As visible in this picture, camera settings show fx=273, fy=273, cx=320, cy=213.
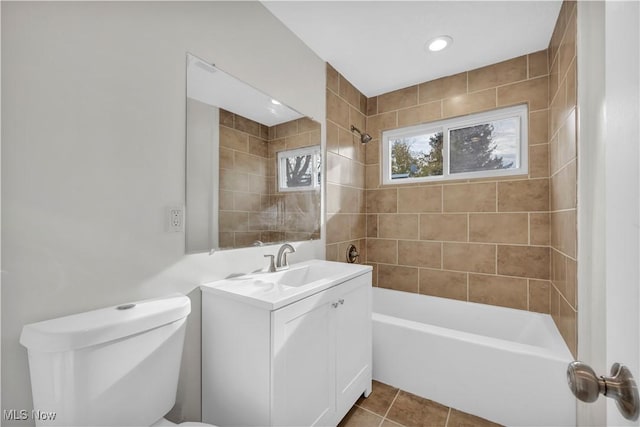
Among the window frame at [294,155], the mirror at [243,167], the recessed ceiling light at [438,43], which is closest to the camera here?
the mirror at [243,167]

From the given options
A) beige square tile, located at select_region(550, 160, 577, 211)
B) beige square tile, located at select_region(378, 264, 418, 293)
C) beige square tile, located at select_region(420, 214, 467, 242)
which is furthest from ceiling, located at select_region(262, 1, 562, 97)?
beige square tile, located at select_region(378, 264, 418, 293)

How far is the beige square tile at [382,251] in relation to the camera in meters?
2.84

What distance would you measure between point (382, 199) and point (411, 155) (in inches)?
21.3

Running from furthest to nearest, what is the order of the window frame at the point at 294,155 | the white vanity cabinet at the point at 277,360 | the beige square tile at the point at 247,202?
the window frame at the point at 294,155 < the beige square tile at the point at 247,202 < the white vanity cabinet at the point at 277,360

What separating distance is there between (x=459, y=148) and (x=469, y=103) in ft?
1.31

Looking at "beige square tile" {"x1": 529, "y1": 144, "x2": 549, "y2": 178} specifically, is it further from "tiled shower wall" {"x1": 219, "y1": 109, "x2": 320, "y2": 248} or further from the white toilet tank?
the white toilet tank

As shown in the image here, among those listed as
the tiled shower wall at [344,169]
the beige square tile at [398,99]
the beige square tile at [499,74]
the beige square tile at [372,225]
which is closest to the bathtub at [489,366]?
the tiled shower wall at [344,169]

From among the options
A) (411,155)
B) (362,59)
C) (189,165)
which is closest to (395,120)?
(411,155)

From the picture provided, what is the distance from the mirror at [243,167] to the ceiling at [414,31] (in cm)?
61

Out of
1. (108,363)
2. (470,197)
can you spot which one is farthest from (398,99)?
(108,363)

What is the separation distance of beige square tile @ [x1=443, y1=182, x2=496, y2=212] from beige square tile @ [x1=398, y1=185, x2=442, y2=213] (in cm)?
7

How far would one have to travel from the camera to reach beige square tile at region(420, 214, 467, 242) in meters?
2.49

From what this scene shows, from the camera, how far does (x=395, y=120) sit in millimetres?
2834

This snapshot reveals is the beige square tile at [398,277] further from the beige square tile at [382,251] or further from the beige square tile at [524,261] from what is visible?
the beige square tile at [524,261]
